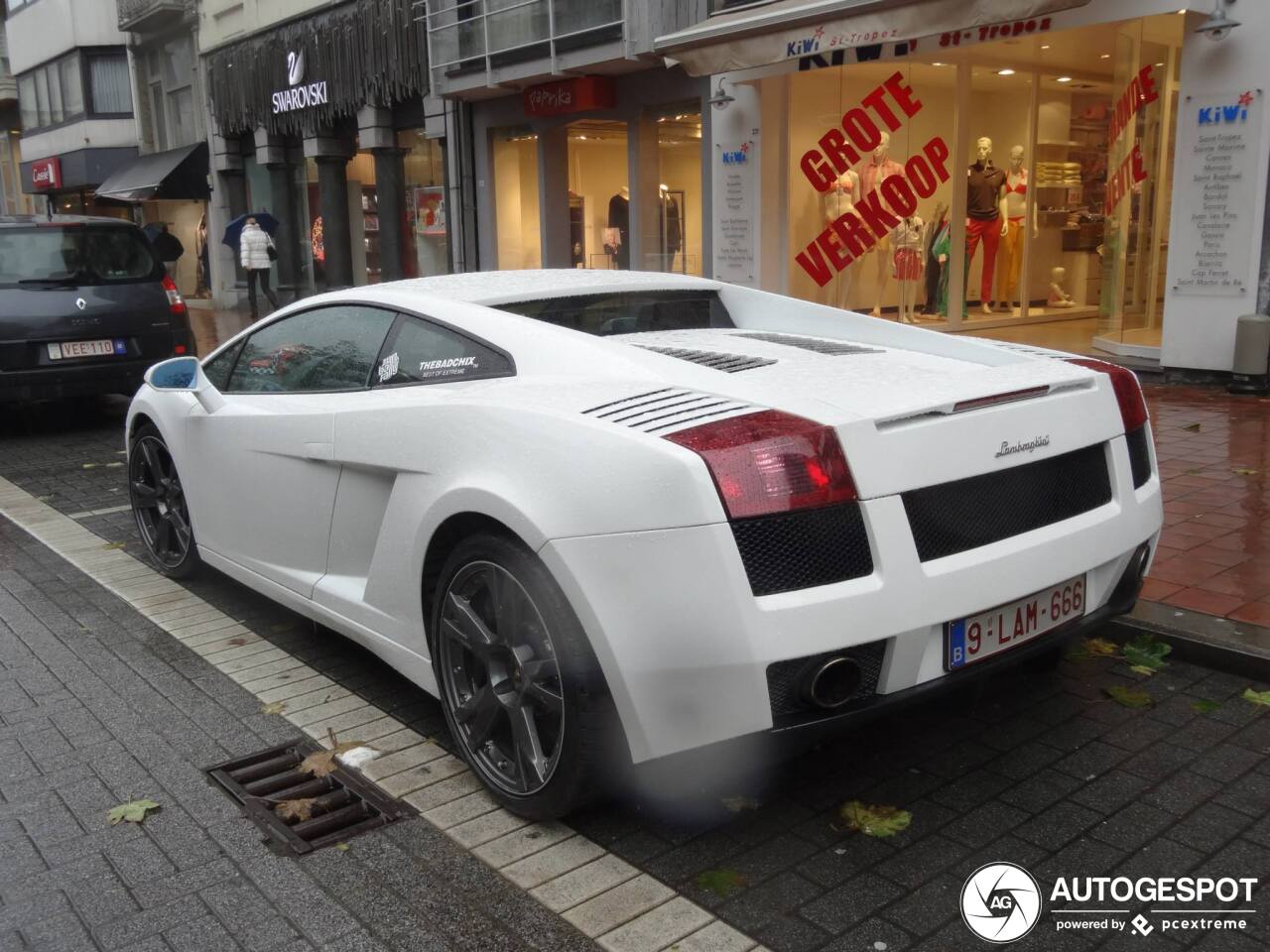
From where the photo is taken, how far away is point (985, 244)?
14797 mm

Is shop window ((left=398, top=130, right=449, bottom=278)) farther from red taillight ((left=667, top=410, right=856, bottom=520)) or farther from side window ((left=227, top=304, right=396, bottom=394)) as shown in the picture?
red taillight ((left=667, top=410, right=856, bottom=520))

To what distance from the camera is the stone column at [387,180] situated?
20.6 m

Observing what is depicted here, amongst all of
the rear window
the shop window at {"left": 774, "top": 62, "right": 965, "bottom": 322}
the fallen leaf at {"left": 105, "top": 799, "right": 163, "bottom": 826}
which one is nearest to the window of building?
the shop window at {"left": 774, "top": 62, "right": 965, "bottom": 322}

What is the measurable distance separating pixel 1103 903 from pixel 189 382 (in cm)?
399

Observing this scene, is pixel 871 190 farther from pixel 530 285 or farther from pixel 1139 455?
pixel 1139 455

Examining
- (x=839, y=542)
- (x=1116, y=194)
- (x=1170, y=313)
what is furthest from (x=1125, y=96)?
(x=839, y=542)

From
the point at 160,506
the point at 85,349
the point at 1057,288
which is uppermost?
the point at 85,349

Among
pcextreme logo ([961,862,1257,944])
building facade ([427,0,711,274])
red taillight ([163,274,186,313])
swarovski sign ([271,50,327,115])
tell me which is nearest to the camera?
pcextreme logo ([961,862,1257,944])

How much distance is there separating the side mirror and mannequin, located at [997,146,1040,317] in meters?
12.0

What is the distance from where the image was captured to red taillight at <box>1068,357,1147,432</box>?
3518 mm

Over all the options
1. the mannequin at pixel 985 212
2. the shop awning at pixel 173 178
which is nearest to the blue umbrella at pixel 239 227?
the shop awning at pixel 173 178

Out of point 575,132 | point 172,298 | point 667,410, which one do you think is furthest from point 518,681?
point 575,132

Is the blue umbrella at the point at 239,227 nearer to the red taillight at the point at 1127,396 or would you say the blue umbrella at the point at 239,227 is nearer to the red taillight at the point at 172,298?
the red taillight at the point at 172,298

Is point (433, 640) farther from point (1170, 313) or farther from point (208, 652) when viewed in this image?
point (1170, 313)
